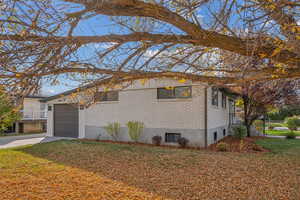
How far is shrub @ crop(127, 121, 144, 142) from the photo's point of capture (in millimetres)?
11289

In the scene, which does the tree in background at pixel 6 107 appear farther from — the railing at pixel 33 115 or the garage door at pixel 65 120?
the railing at pixel 33 115

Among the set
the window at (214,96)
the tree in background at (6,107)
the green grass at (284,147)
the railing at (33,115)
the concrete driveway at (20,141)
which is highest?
the window at (214,96)

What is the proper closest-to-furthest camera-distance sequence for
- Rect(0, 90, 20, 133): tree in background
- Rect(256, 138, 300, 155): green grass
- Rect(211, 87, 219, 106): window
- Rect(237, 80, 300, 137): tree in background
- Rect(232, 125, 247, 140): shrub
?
Rect(0, 90, 20, 133): tree in background < Rect(256, 138, 300, 155): green grass < Rect(211, 87, 219, 106): window < Rect(237, 80, 300, 137): tree in background < Rect(232, 125, 247, 140): shrub

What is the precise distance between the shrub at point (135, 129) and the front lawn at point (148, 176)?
322 cm

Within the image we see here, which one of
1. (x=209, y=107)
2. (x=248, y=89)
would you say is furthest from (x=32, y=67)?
(x=248, y=89)

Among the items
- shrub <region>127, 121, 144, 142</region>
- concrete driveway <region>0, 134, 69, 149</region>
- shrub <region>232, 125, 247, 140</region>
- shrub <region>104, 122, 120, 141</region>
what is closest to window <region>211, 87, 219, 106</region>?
shrub <region>232, 125, 247, 140</region>

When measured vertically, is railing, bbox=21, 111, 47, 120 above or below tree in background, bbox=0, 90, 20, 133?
below

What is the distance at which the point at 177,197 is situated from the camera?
411 centimetres

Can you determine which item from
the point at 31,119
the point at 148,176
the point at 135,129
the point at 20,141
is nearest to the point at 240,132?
the point at 135,129

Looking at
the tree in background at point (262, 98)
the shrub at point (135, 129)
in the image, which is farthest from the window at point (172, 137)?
the tree in background at point (262, 98)

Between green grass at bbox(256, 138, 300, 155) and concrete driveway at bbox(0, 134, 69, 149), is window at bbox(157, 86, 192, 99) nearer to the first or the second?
green grass at bbox(256, 138, 300, 155)

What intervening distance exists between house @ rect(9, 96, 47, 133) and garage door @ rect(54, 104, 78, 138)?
255 inches

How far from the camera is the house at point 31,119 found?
2045cm

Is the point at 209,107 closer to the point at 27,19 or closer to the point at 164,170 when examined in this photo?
the point at 164,170
